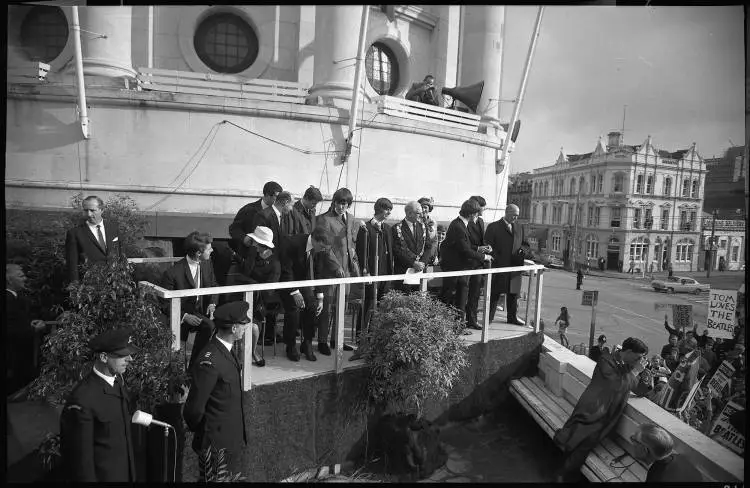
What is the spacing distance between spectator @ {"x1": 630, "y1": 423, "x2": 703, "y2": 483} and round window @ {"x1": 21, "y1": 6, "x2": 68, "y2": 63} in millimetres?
13462

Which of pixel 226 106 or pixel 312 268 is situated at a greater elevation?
pixel 226 106

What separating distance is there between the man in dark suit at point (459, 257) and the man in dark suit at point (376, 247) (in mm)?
972

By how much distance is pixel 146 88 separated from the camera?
9.87 meters

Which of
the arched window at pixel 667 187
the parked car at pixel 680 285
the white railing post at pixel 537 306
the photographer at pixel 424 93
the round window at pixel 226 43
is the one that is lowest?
the parked car at pixel 680 285

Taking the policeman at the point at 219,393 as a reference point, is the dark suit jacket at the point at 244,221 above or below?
above

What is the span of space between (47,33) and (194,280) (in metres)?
10.2

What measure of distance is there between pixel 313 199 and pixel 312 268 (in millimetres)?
1006

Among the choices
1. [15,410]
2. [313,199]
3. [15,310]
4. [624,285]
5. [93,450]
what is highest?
[313,199]

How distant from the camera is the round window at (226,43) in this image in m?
12.2

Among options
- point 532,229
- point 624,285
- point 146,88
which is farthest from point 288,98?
point 624,285

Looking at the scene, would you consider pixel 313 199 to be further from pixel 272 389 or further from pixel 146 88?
pixel 146 88

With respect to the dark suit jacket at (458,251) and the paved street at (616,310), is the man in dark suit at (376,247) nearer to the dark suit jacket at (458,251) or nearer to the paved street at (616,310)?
the dark suit jacket at (458,251)

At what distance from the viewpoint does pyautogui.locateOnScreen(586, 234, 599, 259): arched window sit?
94.6 ft

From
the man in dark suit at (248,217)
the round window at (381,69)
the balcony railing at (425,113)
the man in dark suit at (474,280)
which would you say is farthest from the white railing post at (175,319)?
the round window at (381,69)
